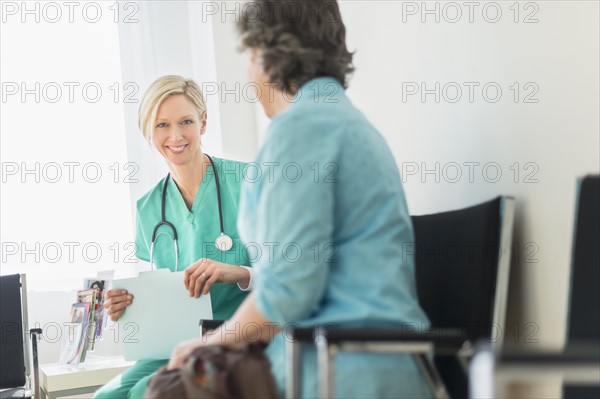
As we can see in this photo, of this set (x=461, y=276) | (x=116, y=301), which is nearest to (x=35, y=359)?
(x=116, y=301)

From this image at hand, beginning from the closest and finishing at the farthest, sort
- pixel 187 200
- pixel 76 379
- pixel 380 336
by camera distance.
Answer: pixel 380 336 < pixel 187 200 < pixel 76 379

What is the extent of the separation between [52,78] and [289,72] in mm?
2123

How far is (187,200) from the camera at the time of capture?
7.26 ft

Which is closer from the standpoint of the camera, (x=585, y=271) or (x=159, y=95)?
(x=585, y=271)

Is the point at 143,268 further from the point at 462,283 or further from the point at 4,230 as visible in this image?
the point at 462,283

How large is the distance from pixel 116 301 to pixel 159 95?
0.64 metres

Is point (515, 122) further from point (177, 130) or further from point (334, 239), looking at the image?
point (177, 130)

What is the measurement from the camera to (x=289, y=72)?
4.33ft

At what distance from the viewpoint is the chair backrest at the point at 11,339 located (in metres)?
2.39

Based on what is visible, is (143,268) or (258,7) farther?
(143,268)

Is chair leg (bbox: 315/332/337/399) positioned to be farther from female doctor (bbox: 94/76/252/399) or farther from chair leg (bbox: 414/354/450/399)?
female doctor (bbox: 94/76/252/399)

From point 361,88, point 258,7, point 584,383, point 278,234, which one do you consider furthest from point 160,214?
point 584,383

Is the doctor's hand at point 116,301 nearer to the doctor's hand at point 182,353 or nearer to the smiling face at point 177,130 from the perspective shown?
the smiling face at point 177,130

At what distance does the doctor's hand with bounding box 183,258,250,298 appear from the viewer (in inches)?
71.4
